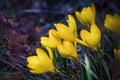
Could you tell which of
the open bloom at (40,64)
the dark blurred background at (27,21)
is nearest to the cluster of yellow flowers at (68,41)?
the open bloom at (40,64)

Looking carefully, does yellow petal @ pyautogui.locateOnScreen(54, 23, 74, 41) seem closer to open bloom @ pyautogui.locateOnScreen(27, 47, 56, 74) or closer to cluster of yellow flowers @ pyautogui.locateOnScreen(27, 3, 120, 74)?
cluster of yellow flowers @ pyautogui.locateOnScreen(27, 3, 120, 74)

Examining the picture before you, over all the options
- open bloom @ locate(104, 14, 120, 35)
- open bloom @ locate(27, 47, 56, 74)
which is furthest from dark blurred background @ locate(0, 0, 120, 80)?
open bloom @ locate(104, 14, 120, 35)

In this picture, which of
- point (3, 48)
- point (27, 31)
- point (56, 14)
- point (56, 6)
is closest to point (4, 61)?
point (3, 48)

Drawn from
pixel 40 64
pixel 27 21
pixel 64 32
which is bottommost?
pixel 40 64

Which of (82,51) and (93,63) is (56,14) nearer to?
(82,51)

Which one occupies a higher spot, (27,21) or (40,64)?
(27,21)

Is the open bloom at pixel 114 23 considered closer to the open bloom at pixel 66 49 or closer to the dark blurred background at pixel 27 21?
the open bloom at pixel 66 49

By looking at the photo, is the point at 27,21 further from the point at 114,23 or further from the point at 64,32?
the point at 114,23

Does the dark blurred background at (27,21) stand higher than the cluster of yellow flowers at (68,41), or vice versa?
the dark blurred background at (27,21)

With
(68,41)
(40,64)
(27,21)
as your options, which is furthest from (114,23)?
(27,21)

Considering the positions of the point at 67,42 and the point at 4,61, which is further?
the point at 4,61

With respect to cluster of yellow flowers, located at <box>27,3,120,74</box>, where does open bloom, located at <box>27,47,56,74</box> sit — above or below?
below
